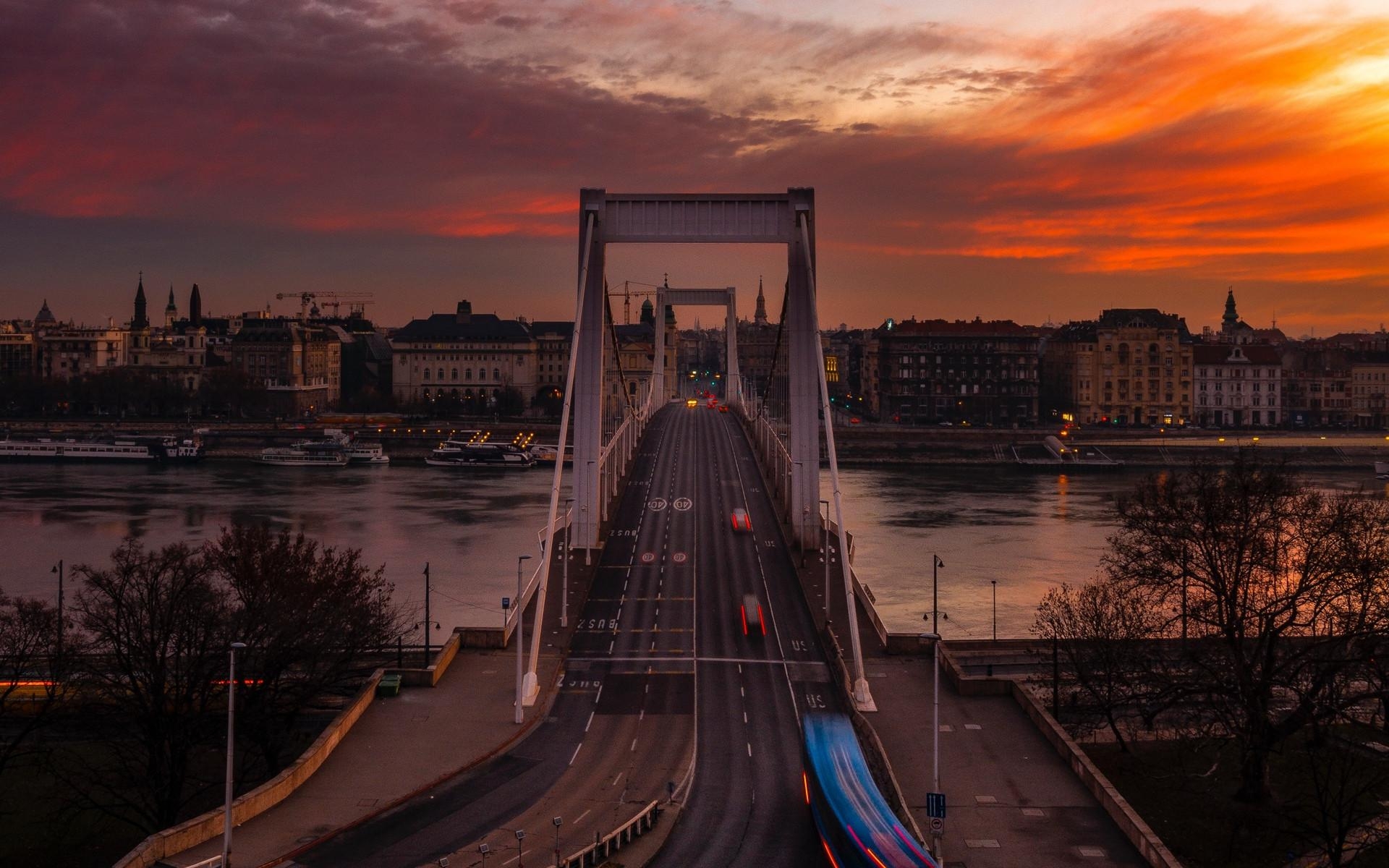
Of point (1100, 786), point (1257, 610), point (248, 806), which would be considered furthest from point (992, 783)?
point (248, 806)

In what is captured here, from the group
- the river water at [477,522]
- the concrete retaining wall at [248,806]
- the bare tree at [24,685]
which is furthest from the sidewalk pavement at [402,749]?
the river water at [477,522]

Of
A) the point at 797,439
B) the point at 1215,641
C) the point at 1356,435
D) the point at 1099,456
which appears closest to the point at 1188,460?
the point at 1099,456

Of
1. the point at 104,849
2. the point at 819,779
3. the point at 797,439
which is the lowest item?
the point at 104,849

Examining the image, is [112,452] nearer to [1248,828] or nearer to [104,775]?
[104,775]

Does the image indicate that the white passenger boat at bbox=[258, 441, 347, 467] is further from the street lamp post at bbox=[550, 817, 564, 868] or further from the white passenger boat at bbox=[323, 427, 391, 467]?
the street lamp post at bbox=[550, 817, 564, 868]

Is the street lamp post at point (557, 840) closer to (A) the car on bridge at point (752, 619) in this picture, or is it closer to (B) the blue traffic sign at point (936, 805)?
(B) the blue traffic sign at point (936, 805)

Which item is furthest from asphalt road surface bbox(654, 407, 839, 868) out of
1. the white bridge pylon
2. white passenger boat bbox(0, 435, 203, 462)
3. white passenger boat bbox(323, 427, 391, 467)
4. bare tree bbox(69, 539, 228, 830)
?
white passenger boat bbox(0, 435, 203, 462)
